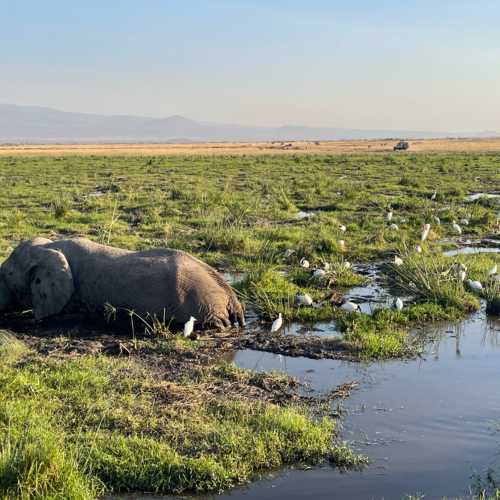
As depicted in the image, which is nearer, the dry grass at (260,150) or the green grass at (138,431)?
the green grass at (138,431)

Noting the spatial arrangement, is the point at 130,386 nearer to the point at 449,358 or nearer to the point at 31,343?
the point at 31,343

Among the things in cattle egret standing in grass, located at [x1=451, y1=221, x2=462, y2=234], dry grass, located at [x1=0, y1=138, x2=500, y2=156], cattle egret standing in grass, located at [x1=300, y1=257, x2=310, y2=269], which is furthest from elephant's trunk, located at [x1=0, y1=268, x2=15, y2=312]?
dry grass, located at [x1=0, y1=138, x2=500, y2=156]

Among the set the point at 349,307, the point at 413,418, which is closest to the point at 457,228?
the point at 349,307

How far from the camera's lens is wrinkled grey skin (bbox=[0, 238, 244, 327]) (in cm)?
874

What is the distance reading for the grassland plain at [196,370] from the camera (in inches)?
199

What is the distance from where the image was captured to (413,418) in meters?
6.23

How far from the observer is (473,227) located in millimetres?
16719

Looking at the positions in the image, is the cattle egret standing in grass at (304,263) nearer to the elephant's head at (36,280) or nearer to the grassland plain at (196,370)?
the grassland plain at (196,370)

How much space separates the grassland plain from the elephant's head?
1.54ft

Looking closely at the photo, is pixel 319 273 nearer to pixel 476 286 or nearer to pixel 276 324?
pixel 476 286

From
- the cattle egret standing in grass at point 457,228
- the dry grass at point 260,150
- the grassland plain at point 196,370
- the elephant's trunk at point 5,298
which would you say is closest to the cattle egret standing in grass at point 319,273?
the grassland plain at point 196,370

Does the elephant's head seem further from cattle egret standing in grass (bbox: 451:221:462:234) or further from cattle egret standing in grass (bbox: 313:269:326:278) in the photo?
cattle egret standing in grass (bbox: 451:221:462:234)

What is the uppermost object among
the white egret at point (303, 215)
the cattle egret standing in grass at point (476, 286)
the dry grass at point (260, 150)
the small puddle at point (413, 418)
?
the dry grass at point (260, 150)

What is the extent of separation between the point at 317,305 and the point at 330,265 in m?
2.10
